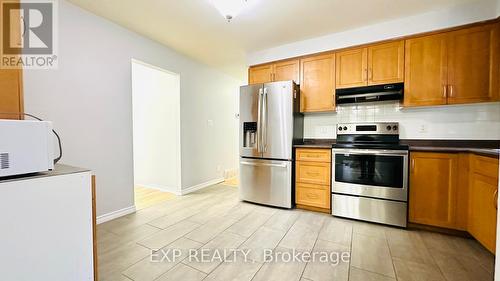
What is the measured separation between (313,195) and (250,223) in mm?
956

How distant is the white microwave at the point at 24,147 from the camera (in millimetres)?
947

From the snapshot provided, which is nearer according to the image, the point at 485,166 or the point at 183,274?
the point at 183,274

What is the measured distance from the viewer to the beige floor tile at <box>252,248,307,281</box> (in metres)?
1.48

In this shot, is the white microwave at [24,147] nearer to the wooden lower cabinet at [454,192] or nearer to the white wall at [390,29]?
the white wall at [390,29]

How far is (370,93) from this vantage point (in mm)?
2627

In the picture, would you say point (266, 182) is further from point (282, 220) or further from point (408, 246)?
point (408, 246)

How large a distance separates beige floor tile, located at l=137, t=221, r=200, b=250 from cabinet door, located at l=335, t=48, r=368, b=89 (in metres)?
2.62

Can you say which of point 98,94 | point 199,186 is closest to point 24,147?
point 98,94

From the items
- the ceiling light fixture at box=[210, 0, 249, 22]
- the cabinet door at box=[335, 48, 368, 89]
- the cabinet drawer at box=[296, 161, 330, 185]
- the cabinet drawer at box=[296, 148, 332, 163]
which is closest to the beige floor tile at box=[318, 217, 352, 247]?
the cabinet drawer at box=[296, 161, 330, 185]

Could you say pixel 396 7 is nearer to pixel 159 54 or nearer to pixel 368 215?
pixel 368 215

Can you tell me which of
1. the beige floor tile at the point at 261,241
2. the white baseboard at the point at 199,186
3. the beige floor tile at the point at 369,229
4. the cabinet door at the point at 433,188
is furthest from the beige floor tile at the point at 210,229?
the cabinet door at the point at 433,188

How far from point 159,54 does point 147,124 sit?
149 centimetres

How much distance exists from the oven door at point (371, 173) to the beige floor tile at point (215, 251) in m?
1.42

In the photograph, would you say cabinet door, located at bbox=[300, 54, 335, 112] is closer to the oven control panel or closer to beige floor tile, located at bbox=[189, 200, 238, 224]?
the oven control panel
